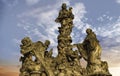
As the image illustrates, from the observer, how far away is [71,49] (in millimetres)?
A: 30484

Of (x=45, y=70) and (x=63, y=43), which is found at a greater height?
(x=63, y=43)

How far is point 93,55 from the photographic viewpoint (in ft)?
82.9

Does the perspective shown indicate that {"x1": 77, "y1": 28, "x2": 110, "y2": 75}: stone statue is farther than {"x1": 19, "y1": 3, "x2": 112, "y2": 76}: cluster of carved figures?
No

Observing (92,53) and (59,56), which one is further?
(59,56)

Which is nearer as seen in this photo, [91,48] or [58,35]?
[91,48]

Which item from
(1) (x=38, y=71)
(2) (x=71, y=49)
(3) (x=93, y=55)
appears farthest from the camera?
(2) (x=71, y=49)

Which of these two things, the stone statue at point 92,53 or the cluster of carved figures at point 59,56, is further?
the cluster of carved figures at point 59,56

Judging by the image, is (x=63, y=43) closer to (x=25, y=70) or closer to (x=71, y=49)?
(x=71, y=49)

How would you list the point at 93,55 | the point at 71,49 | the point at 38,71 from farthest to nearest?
the point at 71,49 < the point at 38,71 < the point at 93,55

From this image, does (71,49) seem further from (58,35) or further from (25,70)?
(25,70)

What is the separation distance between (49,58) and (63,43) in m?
2.05

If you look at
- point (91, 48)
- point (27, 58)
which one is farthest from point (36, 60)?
point (91, 48)

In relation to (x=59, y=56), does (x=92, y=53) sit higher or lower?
lower

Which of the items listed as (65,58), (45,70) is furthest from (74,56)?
(45,70)
